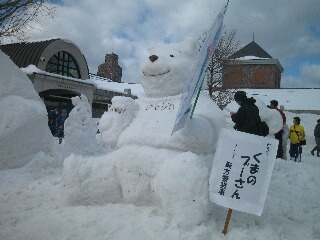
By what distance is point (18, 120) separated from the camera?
5.15 metres

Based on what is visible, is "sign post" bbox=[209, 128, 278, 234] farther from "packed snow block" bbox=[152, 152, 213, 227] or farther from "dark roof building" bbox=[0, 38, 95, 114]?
"dark roof building" bbox=[0, 38, 95, 114]

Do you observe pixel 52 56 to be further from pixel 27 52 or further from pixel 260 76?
pixel 260 76

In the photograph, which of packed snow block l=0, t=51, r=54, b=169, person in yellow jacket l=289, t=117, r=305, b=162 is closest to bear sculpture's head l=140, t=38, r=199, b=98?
packed snow block l=0, t=51, r=54, b=169

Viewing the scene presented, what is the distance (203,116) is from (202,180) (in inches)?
27.8

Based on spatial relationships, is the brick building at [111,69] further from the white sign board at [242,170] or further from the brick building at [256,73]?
the white sign board at [242,170]

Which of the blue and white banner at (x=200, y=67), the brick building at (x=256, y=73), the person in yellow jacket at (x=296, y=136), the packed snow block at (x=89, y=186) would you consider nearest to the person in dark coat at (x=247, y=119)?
the blue and white banner at (x=200, y=67)

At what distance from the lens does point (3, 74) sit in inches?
210

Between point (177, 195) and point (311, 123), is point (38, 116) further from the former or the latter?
point (311, 123)

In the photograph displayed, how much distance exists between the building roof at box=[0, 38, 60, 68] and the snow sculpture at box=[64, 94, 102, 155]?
20.5 feet

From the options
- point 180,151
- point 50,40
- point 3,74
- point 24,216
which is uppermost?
point 50,40

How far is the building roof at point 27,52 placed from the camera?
44.8 feet

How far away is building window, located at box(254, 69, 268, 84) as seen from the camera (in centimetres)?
3139

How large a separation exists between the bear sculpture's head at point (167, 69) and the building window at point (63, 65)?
12.4m

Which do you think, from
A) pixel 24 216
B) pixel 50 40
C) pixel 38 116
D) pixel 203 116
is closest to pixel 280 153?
pixel 203 116
